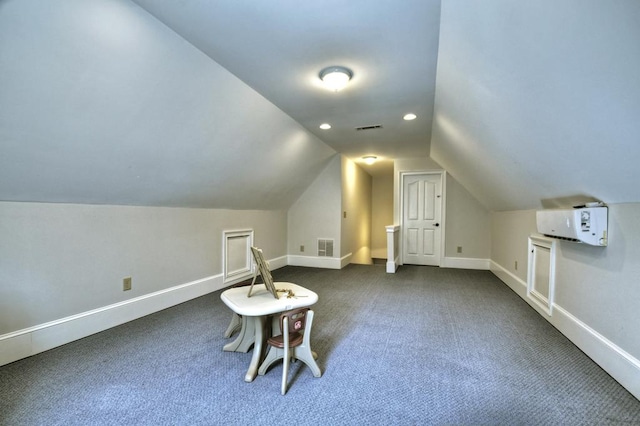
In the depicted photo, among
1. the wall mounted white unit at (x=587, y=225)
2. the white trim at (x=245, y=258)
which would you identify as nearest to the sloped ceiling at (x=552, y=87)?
the wall mounted white unit at (x=587, y=225)

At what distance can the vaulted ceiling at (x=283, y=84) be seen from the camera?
56.2 inches

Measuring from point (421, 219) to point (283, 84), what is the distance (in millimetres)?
4385

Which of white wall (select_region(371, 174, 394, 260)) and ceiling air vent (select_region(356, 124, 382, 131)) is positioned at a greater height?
ceiling air vent (select_region(356, 124, 382, 131))

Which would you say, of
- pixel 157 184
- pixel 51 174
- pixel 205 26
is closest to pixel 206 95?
pixel 205 26

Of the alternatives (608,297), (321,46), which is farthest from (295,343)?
(608,297)

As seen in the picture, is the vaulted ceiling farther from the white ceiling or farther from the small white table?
the small white table

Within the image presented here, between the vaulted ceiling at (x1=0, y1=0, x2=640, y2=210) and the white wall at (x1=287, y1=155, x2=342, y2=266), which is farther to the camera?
the white wall at (x1=287, y1=155, x2=342, y2=266)

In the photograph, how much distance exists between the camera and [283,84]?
2.79m

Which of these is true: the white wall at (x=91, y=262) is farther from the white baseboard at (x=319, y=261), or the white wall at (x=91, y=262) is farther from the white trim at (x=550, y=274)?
the white trim at (x=550, y=274)

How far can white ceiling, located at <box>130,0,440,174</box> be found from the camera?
1787 mm

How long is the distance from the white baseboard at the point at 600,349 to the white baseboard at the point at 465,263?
2559 mm

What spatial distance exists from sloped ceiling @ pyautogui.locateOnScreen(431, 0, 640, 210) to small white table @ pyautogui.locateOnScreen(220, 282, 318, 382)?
6.10ft

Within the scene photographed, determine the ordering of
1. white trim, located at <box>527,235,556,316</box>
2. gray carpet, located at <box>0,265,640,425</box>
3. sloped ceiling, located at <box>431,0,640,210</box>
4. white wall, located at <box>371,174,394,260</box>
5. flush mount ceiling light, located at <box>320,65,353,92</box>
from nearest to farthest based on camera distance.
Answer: sloped ceiling, located at <box>431,0,640,210</box> → gray carpet, located at <box>0,265,640,425</box> → flush mount ceiling light, located at <box>320,65,353,92</box> → white trim, located at <box>527,235,556,316</box> → white wall, located at <box>371,174,394,260</box>

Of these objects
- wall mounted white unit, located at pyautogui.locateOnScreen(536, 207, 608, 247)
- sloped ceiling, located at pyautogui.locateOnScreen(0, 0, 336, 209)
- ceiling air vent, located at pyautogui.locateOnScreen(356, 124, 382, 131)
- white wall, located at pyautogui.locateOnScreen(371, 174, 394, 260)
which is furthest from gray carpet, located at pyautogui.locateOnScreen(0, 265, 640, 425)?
white wall, located at pyautogui.locateOnScreen(371, 174, 394, 260)
